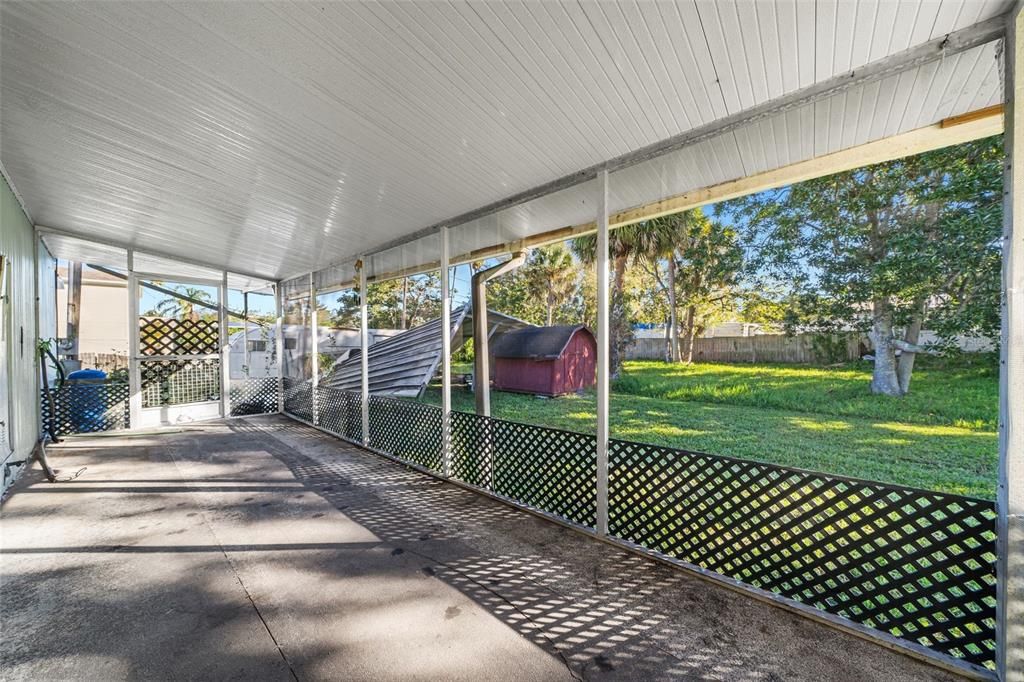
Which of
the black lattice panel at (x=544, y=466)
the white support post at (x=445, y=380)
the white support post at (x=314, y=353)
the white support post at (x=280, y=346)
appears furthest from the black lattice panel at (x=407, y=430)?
the white support post at (x=280, y=346)

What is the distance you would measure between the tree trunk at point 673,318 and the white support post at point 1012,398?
9977 mm

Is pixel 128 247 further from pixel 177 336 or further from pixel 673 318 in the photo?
pixel 673 318

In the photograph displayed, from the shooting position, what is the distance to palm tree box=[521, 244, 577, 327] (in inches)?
580

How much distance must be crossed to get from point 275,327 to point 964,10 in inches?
384

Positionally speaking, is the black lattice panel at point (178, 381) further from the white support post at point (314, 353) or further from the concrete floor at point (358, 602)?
the concrete floor at point (358, 602)

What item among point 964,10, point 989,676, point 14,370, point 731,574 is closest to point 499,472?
point 731,574

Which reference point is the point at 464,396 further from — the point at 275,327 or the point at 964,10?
the point at 964,10

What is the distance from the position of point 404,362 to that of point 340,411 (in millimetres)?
2472

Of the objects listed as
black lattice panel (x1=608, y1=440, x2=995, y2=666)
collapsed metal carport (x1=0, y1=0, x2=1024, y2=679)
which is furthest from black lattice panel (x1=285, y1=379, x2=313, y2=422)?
black lattice panel (x1=608, y1=440, x2=995, y2=666)

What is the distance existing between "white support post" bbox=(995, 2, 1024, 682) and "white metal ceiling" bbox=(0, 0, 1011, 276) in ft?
1.02

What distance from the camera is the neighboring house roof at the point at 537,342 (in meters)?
10.3

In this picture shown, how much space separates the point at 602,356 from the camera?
9.57 ft

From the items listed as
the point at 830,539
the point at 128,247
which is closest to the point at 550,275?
the point at 128,247

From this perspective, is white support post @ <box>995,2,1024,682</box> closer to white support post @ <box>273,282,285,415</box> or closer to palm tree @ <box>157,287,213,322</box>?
white support post @ <box>273,282,285,415</box>
